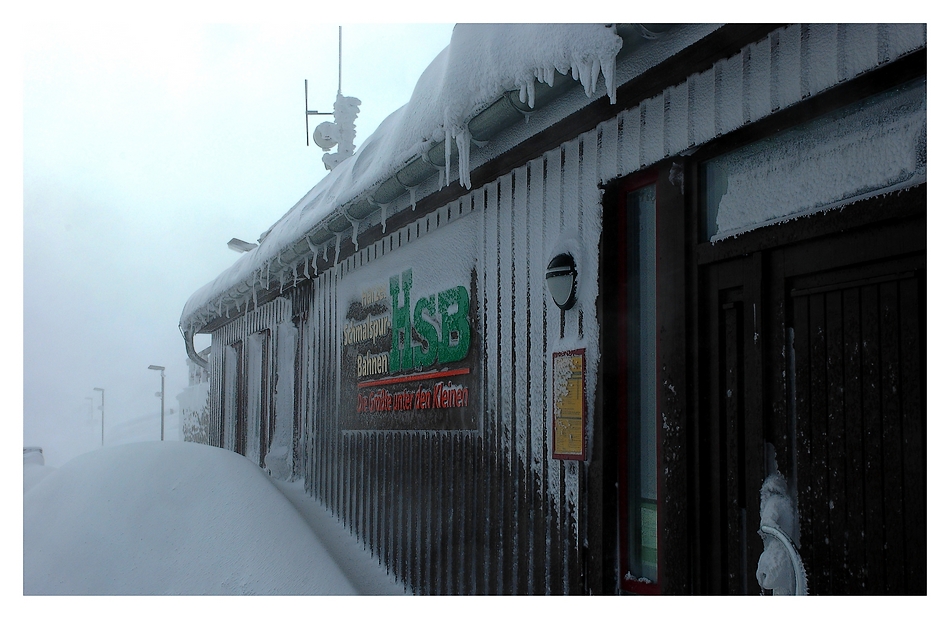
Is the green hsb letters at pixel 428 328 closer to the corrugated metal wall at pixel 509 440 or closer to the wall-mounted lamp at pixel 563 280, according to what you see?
the corrugated metal wall at pixel 509 440

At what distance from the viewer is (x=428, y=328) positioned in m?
5.41

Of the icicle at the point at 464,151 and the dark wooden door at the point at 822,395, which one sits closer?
the dark wooden door at the point at 822,395

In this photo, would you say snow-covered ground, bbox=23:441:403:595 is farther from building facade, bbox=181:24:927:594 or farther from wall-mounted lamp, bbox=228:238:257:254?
wall-mounted lamp, bbox=228:238:257:254

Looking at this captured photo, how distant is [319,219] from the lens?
21.4ft

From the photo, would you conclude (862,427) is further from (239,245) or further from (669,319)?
(239,245)

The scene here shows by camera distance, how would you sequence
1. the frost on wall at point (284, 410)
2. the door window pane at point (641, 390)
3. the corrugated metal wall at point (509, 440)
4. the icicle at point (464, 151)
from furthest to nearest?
the frost on wall at point (284, 410)
the icicle at point (464, 151)
the corrugated metal wall at point (509, 440)
the door window pane at point (641, 390)

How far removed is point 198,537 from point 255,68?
408 cm

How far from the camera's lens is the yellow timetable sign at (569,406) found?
12.0 ft

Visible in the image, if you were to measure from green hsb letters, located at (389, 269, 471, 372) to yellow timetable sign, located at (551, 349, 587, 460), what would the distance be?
110 cm

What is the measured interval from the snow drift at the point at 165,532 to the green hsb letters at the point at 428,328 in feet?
5.45

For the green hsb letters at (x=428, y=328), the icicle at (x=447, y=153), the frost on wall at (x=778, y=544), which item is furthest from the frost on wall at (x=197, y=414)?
the frost on wall at (x=778, y=544)

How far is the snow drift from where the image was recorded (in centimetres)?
500

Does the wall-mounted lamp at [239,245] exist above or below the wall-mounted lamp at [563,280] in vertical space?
above

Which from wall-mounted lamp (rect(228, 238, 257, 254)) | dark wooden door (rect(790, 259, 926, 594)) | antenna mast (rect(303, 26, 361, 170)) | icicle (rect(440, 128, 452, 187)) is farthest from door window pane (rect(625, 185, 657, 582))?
wall-mounted lamp (rect(228, 238, 257, 254))
